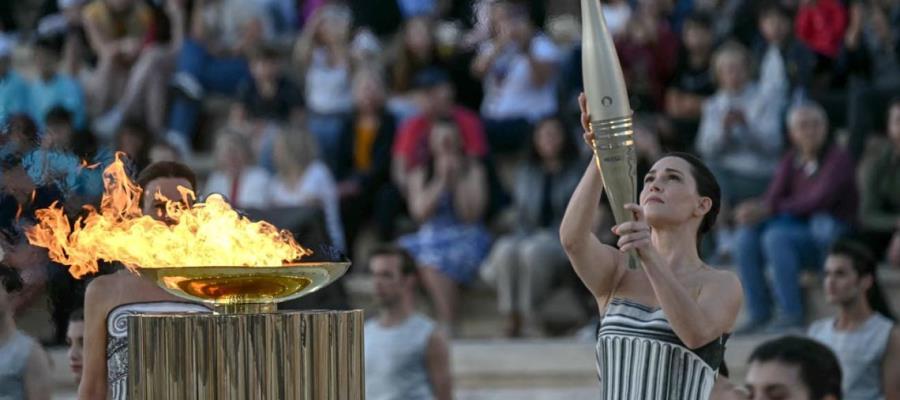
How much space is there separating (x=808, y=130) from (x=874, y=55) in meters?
1.89

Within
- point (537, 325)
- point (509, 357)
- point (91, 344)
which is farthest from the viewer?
point (537, 325)

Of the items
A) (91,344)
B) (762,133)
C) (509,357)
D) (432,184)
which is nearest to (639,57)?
(762,133)

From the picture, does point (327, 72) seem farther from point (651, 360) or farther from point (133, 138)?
point (651, 360)

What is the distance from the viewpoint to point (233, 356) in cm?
474

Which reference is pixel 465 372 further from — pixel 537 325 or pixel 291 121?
pixel 291 121

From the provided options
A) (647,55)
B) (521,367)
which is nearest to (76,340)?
(521,367)

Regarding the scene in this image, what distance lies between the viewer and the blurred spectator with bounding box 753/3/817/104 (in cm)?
1193

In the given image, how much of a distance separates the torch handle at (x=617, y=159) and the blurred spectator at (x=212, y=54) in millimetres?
7972

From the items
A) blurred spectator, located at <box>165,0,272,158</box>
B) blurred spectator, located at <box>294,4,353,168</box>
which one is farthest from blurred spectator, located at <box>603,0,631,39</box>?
blurred spectator, located at <box>165,0,272,158</box>

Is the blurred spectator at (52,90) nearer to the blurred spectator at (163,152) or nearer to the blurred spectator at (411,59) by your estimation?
the blurred spectator at (163,152)

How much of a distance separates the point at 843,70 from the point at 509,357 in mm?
3491

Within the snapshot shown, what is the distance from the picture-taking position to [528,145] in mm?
11555

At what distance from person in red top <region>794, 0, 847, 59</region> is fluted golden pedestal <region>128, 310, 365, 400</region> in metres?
8.02

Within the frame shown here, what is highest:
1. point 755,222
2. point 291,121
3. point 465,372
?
point 291,121
